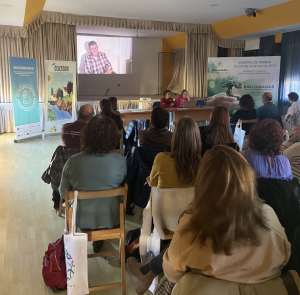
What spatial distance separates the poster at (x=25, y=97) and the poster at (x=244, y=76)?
377 cm

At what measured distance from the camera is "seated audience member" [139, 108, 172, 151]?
3.11 metres

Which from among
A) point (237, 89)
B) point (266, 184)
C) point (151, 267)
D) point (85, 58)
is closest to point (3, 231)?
point (151, 267)

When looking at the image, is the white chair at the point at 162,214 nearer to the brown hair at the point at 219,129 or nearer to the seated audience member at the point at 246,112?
the brown hair at the point at 219,129

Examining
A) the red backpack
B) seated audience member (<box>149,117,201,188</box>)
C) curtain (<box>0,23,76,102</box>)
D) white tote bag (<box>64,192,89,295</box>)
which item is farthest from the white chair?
curtain (<box>0,23,76,102</box>)

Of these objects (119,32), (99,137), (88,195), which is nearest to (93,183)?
(88,195)

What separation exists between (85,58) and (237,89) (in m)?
4.65

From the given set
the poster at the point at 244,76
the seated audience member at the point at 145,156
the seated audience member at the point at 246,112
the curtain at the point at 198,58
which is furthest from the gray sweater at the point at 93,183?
the curtain at the point at 198,58

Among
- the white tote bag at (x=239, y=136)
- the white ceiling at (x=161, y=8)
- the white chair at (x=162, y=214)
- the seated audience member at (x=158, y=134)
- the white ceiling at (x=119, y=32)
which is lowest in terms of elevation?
the white chair at (x=162, y=214)

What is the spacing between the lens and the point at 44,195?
14.0 ft

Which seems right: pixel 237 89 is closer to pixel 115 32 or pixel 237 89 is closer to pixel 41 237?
pixel 115 32

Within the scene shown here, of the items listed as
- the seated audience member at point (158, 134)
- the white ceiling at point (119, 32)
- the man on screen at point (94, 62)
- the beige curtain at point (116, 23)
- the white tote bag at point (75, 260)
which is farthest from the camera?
the man on screen at point (94, 62)

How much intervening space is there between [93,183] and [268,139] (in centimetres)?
121

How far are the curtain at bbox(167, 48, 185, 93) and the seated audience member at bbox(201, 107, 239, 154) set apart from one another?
6.89 m

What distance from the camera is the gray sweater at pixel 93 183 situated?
2.32 metres
